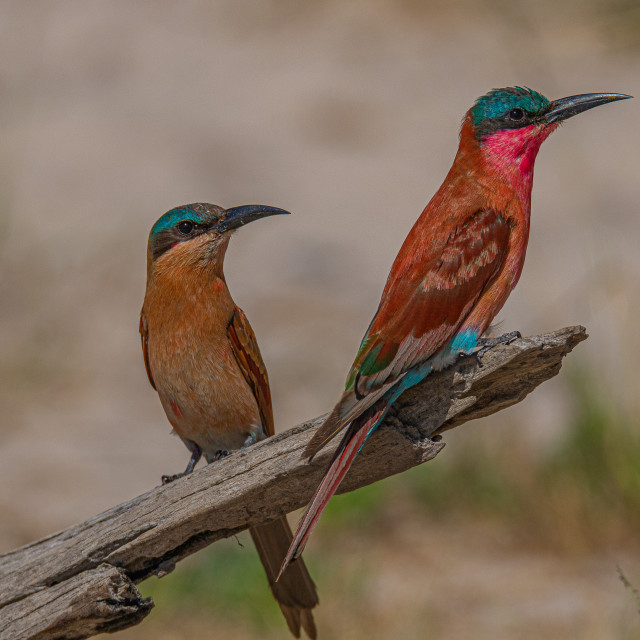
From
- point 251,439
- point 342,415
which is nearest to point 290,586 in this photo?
point 251,439

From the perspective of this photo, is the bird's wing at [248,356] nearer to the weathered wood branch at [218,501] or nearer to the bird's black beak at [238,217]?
the bird's black beak at [238,217]

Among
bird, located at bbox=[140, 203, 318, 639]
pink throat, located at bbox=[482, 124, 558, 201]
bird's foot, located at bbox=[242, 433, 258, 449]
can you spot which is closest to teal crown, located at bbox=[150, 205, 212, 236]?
bird, located at bbox=[140, 203, 318, 639]

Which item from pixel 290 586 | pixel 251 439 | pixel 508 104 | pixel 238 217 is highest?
pixel 238 217

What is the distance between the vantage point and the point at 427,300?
3129 millimetres

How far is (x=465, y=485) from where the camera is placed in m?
6.38

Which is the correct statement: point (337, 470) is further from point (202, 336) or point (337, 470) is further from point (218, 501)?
point (202, 336)

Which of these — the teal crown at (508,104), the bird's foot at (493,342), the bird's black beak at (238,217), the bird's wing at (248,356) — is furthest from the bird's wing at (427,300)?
the bird's wing at (248,356)

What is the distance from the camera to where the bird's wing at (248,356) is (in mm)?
3957

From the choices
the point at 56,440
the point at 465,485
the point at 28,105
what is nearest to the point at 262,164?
the point at 28,105

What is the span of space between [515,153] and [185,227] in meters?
1.17

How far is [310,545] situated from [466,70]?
6.90 meters

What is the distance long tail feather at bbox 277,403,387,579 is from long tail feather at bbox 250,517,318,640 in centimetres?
84

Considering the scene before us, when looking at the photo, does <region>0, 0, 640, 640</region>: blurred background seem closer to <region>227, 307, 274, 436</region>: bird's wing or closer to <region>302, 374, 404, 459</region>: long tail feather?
<region>302, 374, 404, 459</region>: long tail feather

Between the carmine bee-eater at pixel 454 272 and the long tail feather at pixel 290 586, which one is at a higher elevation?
the carmine bee-eater at pixel 454 272
